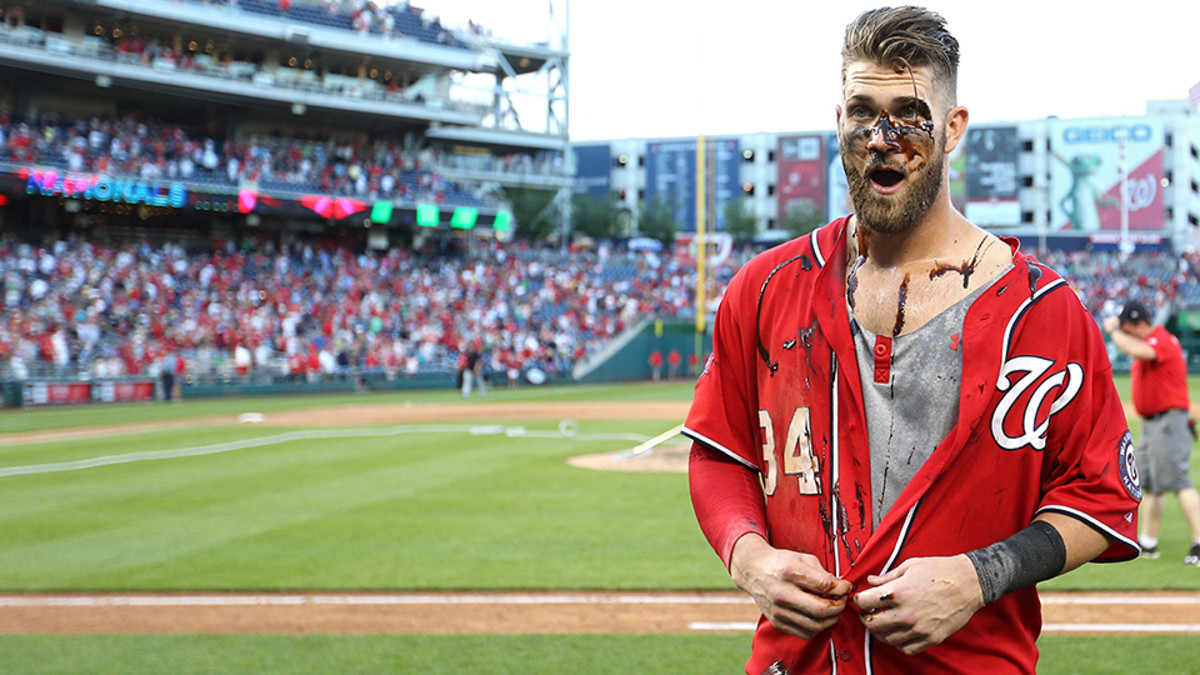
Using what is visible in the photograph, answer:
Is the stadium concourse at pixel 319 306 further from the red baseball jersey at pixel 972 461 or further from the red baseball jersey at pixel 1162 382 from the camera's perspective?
the red baseball jersey at pixel 972 461

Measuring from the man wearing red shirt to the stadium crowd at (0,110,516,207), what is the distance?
34.7m

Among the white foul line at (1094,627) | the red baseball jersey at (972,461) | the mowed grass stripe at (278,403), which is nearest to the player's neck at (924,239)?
the red baseball jersey at (972,461)

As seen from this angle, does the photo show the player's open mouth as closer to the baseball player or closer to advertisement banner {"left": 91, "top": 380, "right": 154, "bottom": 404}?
the baseball player

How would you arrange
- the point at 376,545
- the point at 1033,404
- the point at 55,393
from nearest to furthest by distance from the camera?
the point at 1033,404, the point at 376,545, the point at 55,393

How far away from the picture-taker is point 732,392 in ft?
7.25

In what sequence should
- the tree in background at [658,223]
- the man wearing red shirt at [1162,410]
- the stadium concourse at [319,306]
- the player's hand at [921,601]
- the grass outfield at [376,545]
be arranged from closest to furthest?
1. the player's hand at [921,601]
2. the grass outfield at [376,545]
3. the man wearing red shirt at [1162,410]
4. the stadium concourse at [319,306]
5. the tree in background at [658,223]

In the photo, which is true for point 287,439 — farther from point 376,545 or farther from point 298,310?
point 298,310

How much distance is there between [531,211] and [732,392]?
59775 millimetres

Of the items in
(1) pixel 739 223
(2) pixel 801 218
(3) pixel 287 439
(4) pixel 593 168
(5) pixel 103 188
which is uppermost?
(4) pixel 593 168

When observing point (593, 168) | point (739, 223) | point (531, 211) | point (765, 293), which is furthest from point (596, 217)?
point (765, 293)

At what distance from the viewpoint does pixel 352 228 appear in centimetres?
4425

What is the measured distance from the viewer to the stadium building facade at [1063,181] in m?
69.4

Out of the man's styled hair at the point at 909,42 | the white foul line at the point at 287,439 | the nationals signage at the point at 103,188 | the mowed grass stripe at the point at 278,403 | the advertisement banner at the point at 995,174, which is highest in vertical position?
the advertisement banner at the point at 995,174

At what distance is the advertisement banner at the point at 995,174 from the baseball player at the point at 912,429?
241 ft
